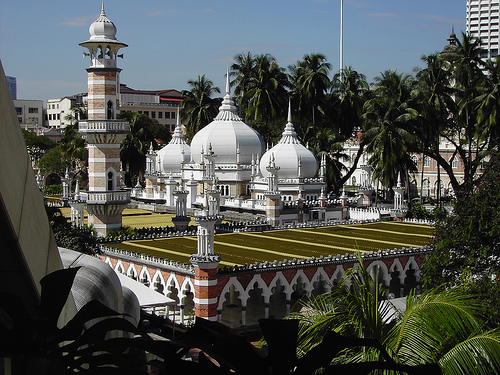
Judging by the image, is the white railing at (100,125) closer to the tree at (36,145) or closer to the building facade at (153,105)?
the tree at (36,145)

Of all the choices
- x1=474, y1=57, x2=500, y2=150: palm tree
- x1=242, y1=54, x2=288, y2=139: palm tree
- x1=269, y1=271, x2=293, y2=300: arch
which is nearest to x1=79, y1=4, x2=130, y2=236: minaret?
x1=269, y1=271, x2=293, y2=300: arch

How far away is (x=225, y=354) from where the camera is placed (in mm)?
4379

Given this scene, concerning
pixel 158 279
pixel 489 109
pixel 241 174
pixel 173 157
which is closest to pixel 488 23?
pixel 489 109

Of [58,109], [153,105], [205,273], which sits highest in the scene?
[58,109]

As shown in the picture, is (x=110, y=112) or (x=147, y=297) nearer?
(x=147, y=297)

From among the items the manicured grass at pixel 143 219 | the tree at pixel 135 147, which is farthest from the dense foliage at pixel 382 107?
the manicured grass at pixel 143 219

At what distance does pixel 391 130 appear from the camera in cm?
5750

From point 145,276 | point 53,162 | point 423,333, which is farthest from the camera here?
point 53,162

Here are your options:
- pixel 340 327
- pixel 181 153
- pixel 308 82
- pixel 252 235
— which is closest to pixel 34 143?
pixel 181 153

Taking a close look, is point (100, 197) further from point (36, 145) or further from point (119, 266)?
point (36, 145)

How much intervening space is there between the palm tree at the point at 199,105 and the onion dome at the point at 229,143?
1974 cm

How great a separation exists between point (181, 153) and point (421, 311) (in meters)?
63.4

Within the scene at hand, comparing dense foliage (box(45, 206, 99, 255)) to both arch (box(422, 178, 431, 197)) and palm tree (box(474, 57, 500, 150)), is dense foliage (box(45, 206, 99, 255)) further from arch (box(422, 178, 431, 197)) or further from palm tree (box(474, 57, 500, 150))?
arch (box(422, 178, 431, 197))

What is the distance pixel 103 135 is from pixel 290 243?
12.9 m
